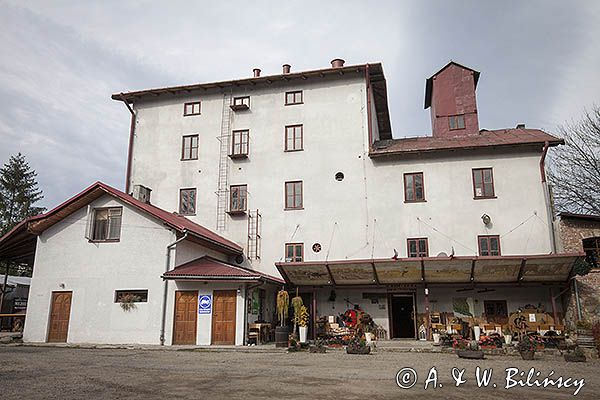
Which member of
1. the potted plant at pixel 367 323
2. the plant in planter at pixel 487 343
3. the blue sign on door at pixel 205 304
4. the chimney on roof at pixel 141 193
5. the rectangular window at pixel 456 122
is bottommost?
the plant in planter at pixel 487 343

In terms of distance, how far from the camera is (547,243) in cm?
2075

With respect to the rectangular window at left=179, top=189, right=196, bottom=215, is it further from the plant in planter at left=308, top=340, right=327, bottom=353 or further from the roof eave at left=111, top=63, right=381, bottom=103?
the plant in planter at left=308, top=340, right=327, bottom=353

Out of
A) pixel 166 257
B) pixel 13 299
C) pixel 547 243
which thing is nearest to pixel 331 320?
pixel 166 257

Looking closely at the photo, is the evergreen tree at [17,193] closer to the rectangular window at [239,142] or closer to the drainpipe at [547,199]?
the rectangular window at [239,142]

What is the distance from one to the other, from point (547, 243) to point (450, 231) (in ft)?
12.9

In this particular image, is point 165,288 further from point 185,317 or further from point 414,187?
point 414,187

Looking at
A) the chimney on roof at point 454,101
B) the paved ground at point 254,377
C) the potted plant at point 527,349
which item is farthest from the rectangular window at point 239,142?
the potted plant at point 527,349

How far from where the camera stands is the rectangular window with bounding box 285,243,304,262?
2322cm

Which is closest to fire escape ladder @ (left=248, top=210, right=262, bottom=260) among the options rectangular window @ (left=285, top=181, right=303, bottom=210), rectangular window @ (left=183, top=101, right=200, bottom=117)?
rectangular window @ (left=285, top=181, right=303, bottom=210)

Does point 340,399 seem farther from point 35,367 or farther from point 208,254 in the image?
point 208,254

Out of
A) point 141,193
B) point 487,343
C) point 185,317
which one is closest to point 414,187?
point 487,343

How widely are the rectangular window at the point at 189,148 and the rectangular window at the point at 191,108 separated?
A: 53.3 inches

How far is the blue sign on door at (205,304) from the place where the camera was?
1919 cm

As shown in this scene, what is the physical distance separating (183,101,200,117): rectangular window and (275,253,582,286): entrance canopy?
10.8 meters
